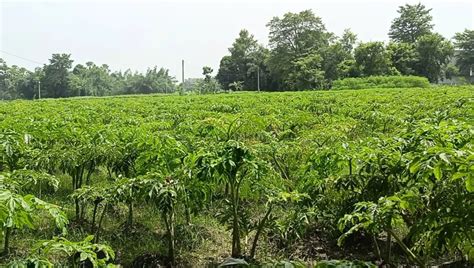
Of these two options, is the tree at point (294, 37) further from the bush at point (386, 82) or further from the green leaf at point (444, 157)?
the green leaf at point (444, 157)

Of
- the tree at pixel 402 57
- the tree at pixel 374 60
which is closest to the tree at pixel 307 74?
the tree at pixel 374 60

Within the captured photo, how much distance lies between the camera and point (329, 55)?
169 ft

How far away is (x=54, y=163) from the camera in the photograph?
516 centimetres

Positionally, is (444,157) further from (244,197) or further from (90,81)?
(90,81)

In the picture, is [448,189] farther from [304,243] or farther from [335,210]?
[304,243]

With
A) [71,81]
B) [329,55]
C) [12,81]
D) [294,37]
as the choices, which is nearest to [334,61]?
[329,55]

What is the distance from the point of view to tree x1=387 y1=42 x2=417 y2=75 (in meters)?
48.8

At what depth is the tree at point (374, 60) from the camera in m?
45.4

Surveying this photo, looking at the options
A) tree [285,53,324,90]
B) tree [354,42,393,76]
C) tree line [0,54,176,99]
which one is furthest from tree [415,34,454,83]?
tree line [0,54,176,99]

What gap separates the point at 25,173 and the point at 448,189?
136 inches

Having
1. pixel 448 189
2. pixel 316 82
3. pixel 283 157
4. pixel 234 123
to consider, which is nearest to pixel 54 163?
pixel 234 123

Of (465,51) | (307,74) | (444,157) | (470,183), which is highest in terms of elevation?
(465,51)

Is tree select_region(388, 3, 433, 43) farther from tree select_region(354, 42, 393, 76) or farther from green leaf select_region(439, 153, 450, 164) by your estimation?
green leaf select_region(439, 153, 450, 164)

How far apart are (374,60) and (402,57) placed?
5.09m
